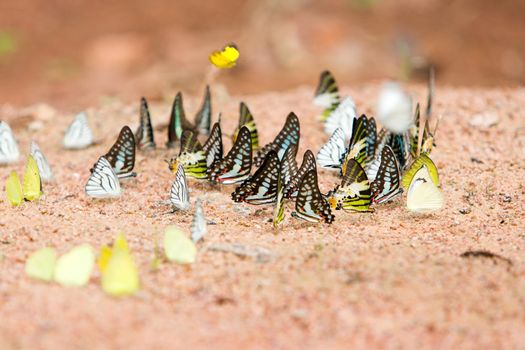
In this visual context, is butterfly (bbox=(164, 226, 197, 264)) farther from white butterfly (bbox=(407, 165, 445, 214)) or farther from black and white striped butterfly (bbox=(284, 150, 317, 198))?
white butterfly (bbox=(407, 165, 445, 214))

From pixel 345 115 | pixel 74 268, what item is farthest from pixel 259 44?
pixel 74 268

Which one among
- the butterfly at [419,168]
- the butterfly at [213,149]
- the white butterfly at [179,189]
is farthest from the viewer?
the butterfly at [213,149]

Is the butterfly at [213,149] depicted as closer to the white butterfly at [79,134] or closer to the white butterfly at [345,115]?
the white butterfly at [345,115]

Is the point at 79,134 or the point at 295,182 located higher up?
the point at 79,134

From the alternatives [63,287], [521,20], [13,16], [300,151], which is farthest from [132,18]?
[63,287]

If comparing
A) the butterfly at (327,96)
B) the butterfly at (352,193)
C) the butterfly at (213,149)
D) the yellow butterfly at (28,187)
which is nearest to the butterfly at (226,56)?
the butterfly at (213,149)

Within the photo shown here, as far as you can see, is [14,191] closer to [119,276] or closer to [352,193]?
[119,276]

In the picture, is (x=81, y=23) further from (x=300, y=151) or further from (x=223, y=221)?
(x=223, y=221)
